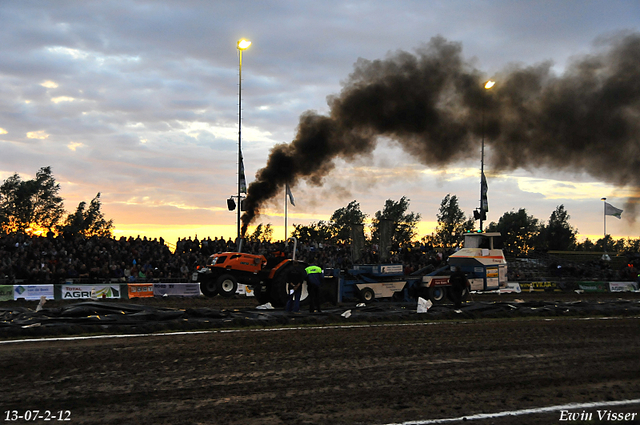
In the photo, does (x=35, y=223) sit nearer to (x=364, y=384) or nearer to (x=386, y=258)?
(x=386, y=258)

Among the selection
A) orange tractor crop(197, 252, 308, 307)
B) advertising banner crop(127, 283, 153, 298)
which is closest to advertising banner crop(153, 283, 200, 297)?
advertising banner crop(127, 283, 153, 298)

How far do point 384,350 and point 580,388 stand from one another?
3.01m

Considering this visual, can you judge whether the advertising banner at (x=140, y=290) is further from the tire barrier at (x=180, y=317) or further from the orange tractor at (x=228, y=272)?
the tire barrier at (x=180, y=317)

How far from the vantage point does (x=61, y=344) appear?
29.4 feet

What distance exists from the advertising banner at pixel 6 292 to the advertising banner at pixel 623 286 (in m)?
31.7

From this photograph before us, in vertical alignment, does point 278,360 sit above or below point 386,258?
below

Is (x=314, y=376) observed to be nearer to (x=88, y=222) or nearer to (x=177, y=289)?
(x=177, y=289)

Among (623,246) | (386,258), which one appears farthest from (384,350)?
(623,246)

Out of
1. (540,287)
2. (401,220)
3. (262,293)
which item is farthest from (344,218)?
(262,293)

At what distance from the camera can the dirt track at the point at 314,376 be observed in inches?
215

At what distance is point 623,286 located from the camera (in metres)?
32.2

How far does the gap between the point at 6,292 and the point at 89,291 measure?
297cm

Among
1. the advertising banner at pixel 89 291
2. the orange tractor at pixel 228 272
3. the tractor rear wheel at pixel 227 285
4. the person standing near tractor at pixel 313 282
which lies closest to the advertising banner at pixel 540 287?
the orange tractor at pixel 228 272

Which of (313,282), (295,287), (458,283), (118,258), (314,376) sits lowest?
(314,376)
